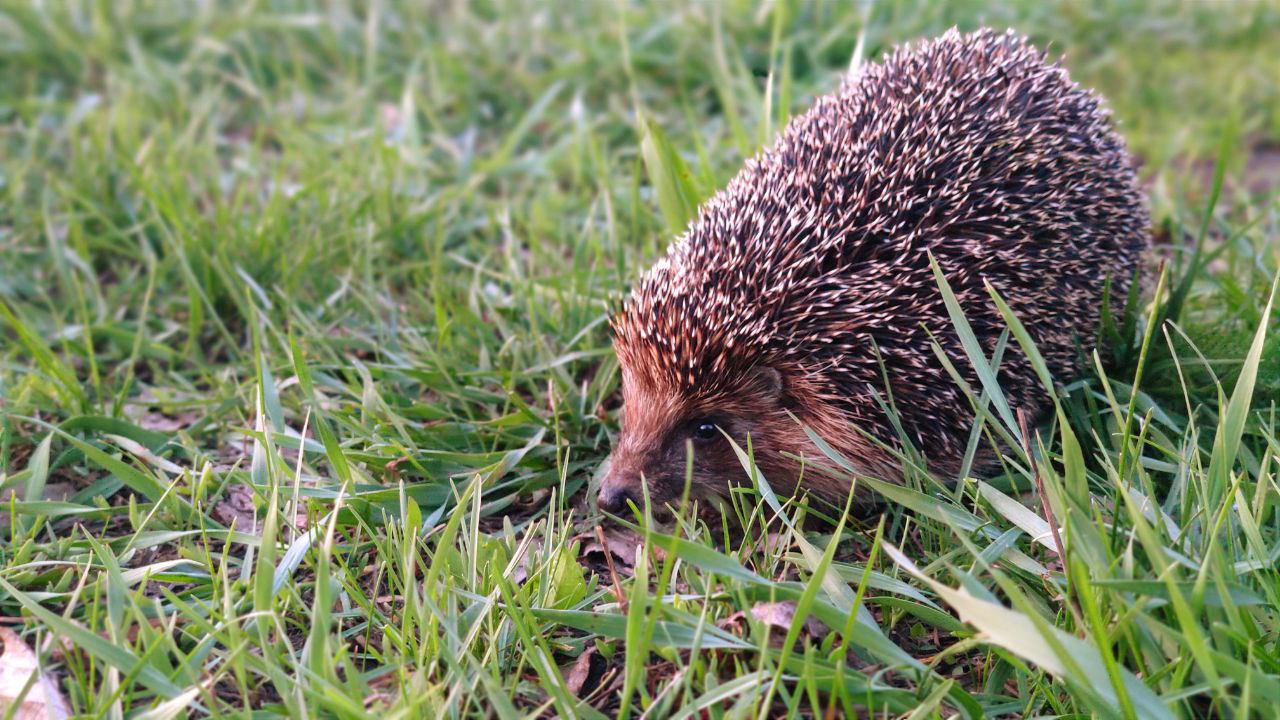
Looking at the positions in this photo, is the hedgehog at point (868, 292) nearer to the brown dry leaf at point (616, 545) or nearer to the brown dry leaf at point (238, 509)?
the brown dry leaf at point (616, 545)

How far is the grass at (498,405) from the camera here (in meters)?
2.72

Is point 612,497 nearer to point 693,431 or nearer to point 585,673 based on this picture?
point 693,431

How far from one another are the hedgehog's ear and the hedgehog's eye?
0.24 m

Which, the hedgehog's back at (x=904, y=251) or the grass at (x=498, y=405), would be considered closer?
the grass at (x=498, y=405)

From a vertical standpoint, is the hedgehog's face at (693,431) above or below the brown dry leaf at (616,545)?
above

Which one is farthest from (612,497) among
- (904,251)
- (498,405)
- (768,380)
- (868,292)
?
(904,251)

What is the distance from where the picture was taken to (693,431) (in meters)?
3.94

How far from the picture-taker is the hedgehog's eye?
3.92m

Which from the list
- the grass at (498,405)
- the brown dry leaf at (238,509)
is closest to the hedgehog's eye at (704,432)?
the grass at (498,405)

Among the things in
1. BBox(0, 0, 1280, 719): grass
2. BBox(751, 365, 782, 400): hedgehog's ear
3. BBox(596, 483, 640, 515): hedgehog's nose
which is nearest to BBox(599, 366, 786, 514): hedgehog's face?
BBox(751, 365, 782, 400): hedgehog's ear

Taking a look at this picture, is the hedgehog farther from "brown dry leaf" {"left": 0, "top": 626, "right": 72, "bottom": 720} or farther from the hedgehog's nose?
"brown dry leaf" {"left": 0, "top": 626, "right": 72, "bottom": 720}

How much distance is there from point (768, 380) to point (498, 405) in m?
1.12

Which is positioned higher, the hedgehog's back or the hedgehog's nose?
the hedgehog's back

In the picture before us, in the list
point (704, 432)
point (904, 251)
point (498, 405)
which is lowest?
point (704, 432)
